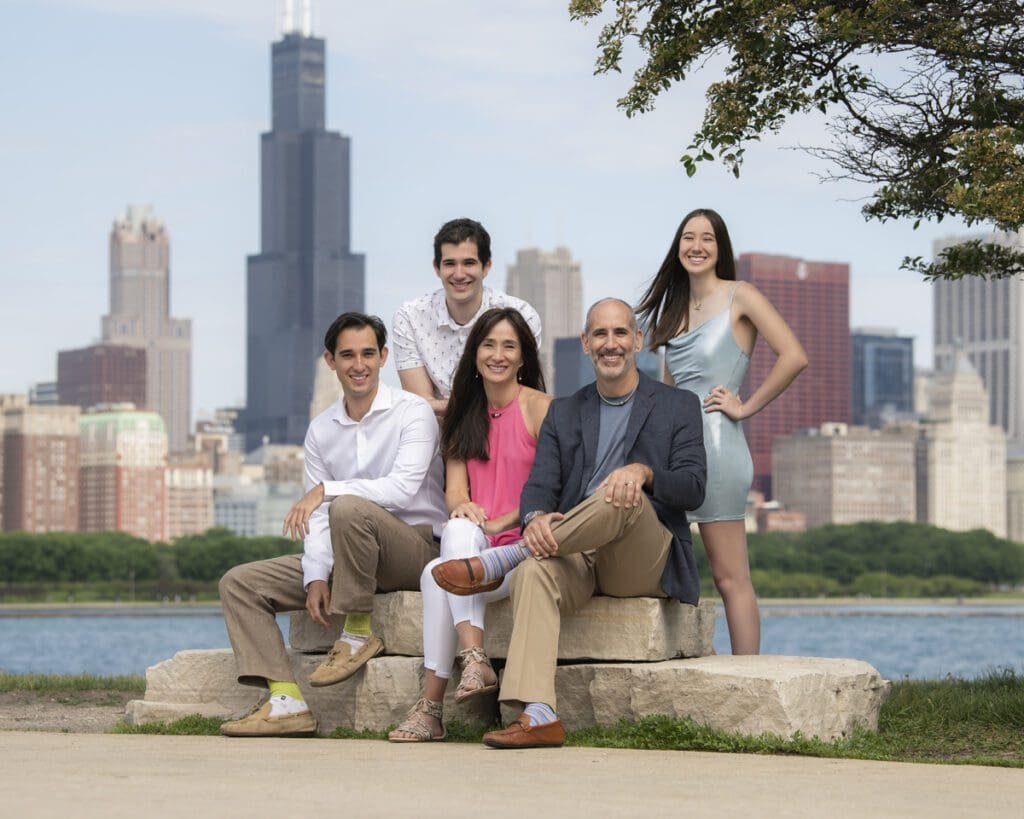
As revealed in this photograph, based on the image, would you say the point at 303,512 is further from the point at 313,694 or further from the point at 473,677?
the point at 473,677

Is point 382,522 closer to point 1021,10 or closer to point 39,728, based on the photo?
point 39,728

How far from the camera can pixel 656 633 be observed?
25.4 feet

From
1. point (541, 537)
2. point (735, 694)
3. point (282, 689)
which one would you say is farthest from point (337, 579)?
point (735, 694)

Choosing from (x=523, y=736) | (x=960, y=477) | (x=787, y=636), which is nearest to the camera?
(x=523, y=736)

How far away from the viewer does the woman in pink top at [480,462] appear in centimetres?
762

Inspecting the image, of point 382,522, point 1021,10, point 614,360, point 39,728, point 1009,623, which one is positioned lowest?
point 1009,623

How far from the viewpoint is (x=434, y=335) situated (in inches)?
358

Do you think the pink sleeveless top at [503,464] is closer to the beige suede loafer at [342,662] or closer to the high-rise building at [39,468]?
the beige suede loafer at [342,662]

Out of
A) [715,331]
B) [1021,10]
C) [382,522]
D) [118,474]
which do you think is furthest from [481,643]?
[118,474]

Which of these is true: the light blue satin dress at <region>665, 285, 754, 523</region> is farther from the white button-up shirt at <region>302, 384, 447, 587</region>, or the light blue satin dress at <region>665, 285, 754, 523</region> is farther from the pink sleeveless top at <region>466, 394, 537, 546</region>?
the white button-up shirt at <region>302, 384, 447, 587</region>

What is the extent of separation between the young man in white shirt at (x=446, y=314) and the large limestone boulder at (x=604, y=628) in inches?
45.1

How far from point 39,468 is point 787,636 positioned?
118212 millimetres

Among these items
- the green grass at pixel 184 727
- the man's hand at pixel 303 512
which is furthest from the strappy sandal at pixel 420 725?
the green grass at pixel 184 727

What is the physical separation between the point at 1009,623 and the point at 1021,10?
93.5m
